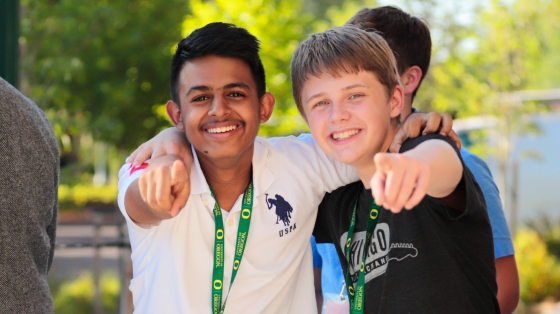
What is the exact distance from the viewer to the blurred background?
548 cm

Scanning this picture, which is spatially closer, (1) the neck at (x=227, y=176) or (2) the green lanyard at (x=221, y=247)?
(2) the green lanyard at (x=221, y=247)

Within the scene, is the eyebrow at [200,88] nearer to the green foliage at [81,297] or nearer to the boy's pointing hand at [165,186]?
the boy's pointing hand at [165,186]

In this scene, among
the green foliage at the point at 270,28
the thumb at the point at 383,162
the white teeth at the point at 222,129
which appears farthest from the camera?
the green foliage at the point at 270,28

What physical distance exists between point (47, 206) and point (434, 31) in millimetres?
7601

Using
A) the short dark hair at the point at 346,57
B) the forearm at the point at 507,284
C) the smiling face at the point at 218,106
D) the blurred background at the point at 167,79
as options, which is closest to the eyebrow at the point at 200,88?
the smiling face at the point at 218,106

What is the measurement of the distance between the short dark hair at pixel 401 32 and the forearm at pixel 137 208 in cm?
141

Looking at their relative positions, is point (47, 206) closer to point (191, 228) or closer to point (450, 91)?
point (191, 228)

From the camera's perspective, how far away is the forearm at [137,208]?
78.9 inches

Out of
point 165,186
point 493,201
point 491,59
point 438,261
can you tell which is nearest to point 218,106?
point 165,186

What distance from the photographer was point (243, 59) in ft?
8.15

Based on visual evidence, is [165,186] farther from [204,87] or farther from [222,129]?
[204,87]

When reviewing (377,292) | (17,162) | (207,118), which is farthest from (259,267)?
(17,162)

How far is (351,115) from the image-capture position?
6.65ft

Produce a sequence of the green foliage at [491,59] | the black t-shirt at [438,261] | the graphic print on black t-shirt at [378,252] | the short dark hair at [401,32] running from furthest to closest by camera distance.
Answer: the green foliage at [491,59]
the short dark hair at [401,32]
the graphic print on black t-shirt at [378,252]
the black t-shirt at [438,261]
